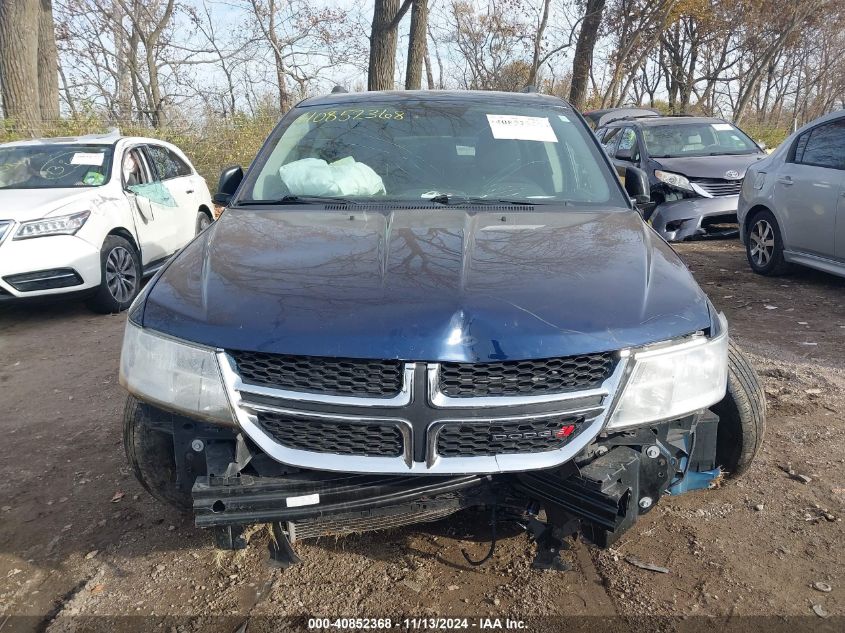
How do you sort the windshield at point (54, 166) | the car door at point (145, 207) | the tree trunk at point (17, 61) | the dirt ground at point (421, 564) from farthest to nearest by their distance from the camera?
the tree trunk at point (17, 61) → the car door at point (145, 207) → the windshield at point (54, 166) → the dirt ground at point (421, 564)

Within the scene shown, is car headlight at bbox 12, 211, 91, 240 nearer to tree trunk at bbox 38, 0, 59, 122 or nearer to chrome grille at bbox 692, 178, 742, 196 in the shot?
chrome grille at bbox 692, 178, 742, 196

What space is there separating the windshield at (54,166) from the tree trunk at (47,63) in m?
9.28

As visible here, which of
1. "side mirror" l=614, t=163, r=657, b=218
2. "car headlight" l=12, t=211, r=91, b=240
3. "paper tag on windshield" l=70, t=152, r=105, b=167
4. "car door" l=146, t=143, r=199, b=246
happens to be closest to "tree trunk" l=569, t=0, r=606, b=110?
→ "car door" l=146, t=143, r=199, b=246

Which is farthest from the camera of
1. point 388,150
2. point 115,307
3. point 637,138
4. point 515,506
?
point 637,138

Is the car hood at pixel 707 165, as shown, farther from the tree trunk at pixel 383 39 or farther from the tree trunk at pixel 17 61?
the tree trunk at pixel 17 61

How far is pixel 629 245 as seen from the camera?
2.65 metres

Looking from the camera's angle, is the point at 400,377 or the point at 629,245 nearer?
the point at 400,377

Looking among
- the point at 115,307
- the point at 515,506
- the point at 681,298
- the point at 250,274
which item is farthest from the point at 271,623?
the point at 115,307

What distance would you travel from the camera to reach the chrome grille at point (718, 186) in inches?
357

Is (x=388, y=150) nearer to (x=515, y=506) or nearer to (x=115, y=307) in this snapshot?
(x=515, y=506)

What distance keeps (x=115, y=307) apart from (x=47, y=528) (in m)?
4.01

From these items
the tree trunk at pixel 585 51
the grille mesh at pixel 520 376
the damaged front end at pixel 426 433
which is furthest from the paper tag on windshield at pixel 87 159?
the tree trunk at pixel 585 51

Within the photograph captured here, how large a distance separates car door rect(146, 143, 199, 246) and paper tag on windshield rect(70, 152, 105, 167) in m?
0.79

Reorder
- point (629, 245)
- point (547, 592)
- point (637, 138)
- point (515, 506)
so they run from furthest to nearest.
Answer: point (637, 138) < point (629, 245) < point (547, 592) < point (515, 506)
